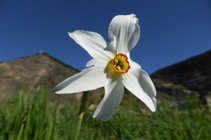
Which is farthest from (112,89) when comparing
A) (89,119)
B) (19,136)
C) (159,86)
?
(159,86)

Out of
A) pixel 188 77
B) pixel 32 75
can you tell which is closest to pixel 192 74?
pixel 188 77

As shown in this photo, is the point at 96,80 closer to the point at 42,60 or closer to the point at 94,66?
the point at 94,66

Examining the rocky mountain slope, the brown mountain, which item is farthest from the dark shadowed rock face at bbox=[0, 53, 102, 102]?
the brown mountain

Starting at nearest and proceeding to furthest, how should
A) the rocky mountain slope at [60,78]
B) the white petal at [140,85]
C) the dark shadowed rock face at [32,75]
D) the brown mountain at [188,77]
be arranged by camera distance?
the white petal at [140,85]
the dark shadowed rock face at [32,75]
the rocky mountain slope at [60,78]
the brown mountain at [188,77]

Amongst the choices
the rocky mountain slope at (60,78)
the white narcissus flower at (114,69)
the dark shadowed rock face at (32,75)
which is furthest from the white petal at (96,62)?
the dark shadowed rock face at (32,75)

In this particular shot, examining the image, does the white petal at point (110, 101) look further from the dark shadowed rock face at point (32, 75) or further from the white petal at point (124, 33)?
the dark shadowed rock face at point (32, 75)
